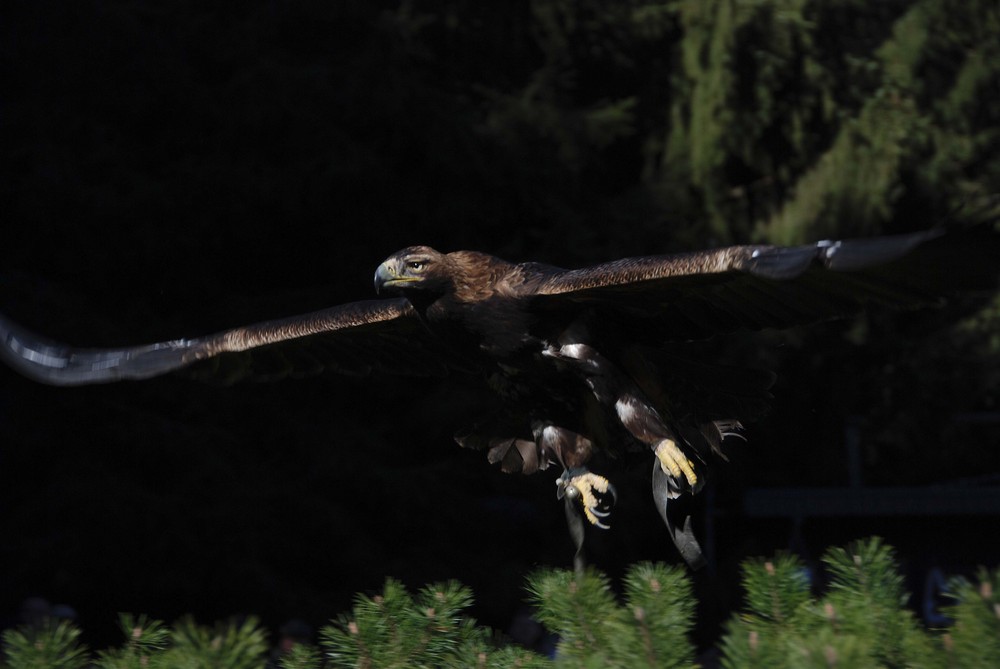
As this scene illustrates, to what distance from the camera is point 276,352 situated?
408 cm

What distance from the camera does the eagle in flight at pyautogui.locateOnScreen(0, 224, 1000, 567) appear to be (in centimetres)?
306

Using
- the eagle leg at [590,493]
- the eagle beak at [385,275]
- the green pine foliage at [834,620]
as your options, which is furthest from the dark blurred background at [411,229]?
the green pine foliage at [834,620]

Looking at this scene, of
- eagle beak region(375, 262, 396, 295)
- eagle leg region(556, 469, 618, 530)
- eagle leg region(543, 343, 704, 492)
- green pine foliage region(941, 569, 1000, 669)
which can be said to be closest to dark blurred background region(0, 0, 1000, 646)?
eagle beak region(375, 262, 396, 295)

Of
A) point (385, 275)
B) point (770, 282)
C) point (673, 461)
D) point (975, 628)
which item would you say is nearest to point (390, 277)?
point (385, 275)

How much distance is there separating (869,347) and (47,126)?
644 centimetres

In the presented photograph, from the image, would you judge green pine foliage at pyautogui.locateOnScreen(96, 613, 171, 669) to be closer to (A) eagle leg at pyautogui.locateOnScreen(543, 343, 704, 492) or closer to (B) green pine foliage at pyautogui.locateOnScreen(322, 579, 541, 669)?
(B) green pine foliage at pyautogui.locateOnScreen(322, 579, 541, 669)

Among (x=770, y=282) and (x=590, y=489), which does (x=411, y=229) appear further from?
(x=770, y=282)

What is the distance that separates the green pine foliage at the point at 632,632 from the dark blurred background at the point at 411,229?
5684mm

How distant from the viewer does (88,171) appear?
8.48 meters

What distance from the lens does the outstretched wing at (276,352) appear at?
381cm

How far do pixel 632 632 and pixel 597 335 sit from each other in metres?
1.49

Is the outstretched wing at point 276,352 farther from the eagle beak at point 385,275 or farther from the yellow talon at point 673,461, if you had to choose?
the yellow talon at point 673,461

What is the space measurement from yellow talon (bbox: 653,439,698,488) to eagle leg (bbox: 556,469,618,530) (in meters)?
0.20

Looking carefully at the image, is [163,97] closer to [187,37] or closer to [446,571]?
[187,37]
